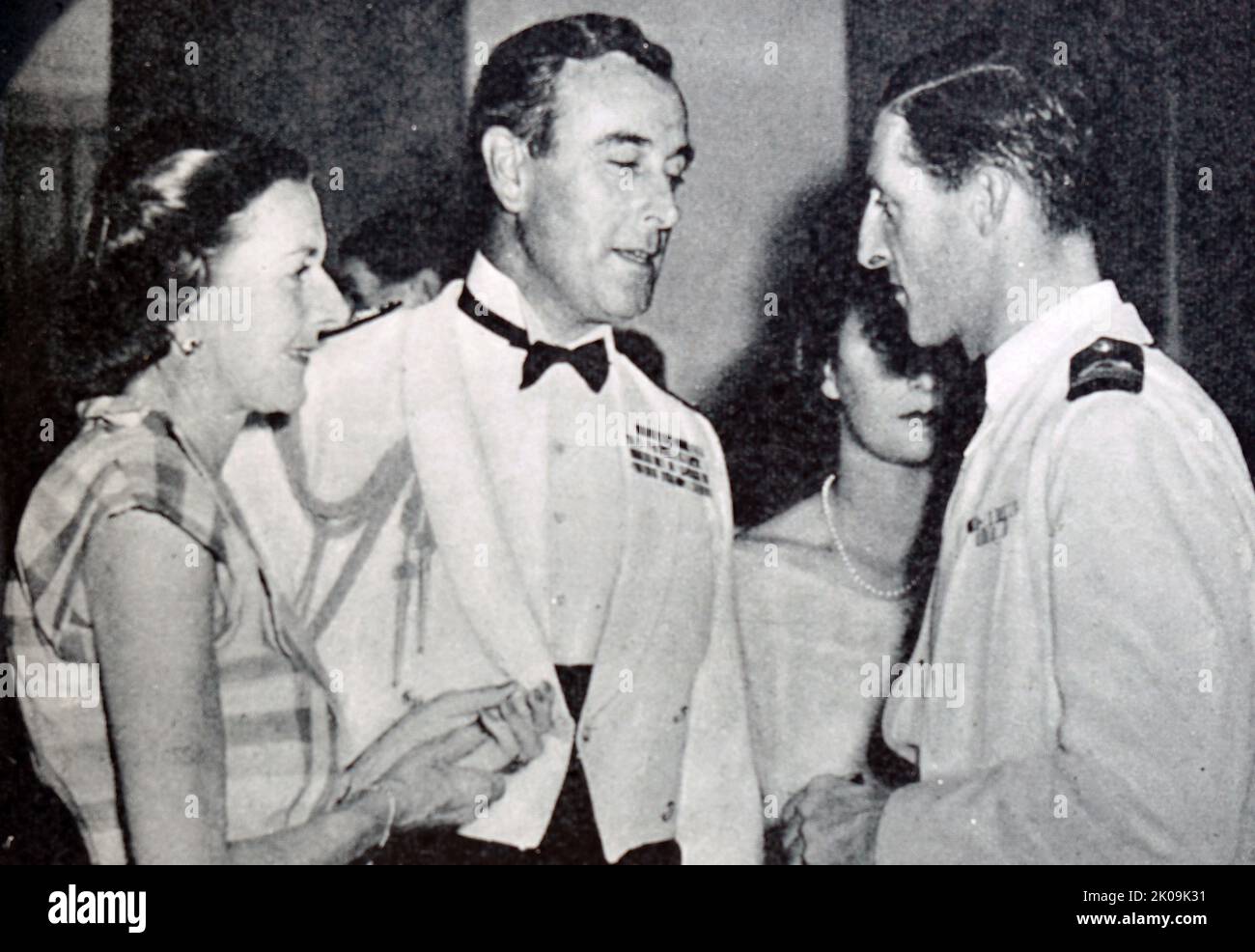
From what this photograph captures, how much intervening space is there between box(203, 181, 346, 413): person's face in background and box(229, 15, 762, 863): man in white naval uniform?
2.0 inches

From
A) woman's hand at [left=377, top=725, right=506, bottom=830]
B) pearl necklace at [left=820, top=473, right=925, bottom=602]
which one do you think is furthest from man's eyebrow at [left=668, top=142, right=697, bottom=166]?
woman's hand at [left=377, top=725, right=506, bottom=830]

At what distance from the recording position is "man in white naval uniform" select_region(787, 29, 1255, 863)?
104 inches

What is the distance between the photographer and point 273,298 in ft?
8.91

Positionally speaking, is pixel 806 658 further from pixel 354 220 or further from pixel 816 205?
pixel 354 220

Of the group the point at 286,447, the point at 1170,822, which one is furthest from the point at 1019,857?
the point at 286,447

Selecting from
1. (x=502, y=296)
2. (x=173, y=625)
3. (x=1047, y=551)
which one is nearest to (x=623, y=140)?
(x=502, y=296)

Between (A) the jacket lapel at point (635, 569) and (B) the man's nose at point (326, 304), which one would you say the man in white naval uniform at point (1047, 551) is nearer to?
(A) the jacket lapel at point (635, 569)

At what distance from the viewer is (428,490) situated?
2.74 m

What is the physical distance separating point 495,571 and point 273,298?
23.9 inches

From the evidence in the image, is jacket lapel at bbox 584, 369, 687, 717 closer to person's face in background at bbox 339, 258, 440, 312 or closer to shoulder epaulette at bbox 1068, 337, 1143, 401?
person's face in background at bbox 339, 258, 440, 312

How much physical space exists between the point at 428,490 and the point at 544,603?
11.2 inches

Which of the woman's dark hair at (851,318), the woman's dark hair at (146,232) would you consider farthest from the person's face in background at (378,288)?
the woman's dark hair at (851,318)

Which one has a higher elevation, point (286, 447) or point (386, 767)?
point (286, 447)

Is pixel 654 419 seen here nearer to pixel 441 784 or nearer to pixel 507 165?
pixel 507 165
